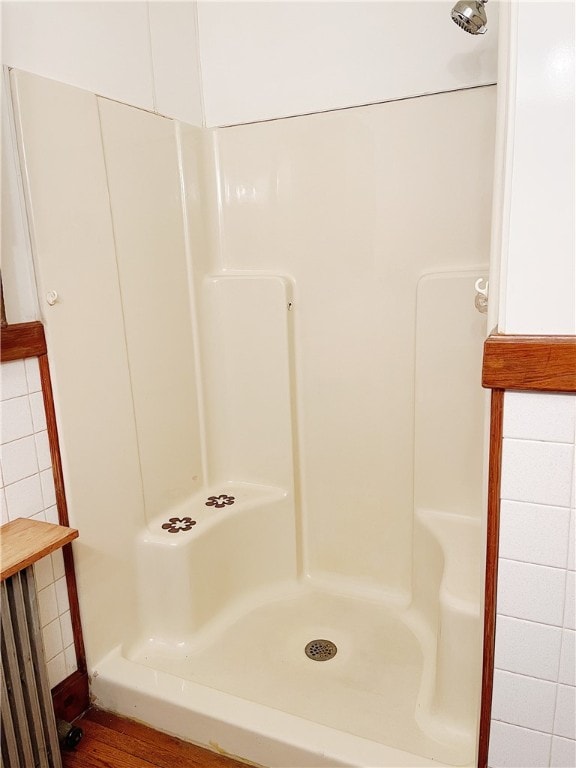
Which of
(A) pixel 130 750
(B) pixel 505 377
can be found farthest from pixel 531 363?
(A) pixel 130 750

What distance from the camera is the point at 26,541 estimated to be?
123 cm

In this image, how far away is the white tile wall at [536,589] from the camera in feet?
3.17

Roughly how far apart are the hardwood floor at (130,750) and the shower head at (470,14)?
190 centimetres

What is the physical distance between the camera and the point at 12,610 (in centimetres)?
121

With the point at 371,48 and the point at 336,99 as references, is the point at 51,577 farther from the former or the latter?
the point at 371,48

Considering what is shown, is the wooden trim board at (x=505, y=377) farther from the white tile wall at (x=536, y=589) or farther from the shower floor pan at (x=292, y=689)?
the shower floor pan at (x=292, y=689)

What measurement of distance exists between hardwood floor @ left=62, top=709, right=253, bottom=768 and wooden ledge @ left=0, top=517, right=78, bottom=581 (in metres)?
0.63

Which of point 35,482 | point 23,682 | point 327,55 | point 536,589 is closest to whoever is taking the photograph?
point 536,589

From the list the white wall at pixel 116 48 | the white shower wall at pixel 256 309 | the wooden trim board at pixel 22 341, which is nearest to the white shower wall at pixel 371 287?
the white shower wall at pixel 256 309

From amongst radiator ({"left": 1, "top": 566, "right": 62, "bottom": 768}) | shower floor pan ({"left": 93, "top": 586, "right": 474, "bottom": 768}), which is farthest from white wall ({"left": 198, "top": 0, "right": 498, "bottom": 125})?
shower floor pan ({"left": 93, "top": 586, "right": 474, "bottom": 768})

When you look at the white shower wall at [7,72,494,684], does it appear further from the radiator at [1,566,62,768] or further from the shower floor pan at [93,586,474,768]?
the radiator at [1,566,62,768]

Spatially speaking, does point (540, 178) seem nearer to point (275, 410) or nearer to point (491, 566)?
point (491, 566)

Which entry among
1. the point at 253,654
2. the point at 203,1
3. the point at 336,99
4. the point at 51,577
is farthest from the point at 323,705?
the point at 203,1

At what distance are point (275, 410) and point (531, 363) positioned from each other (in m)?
1.17
